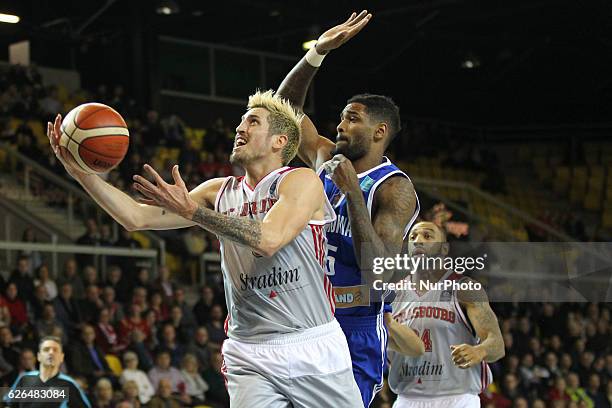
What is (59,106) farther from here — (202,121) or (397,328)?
(397,328)

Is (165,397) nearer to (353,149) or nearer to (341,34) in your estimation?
(353,149)

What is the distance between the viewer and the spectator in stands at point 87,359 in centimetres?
987

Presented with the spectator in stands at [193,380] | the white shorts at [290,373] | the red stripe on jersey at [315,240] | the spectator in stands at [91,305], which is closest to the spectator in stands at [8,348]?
the spectator in stands at [91,305]

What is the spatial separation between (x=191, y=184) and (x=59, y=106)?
3.26 m

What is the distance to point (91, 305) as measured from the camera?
10.9 metres

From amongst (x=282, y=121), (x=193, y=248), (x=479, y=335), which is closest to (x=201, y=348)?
(x=193, y=248)

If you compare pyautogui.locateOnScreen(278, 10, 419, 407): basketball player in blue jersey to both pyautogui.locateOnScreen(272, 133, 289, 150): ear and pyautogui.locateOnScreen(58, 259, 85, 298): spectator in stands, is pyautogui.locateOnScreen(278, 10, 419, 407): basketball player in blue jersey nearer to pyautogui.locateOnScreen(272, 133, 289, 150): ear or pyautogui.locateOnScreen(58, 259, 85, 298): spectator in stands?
pyautogui.locateOnScreen(272, 133, 289, 150): ear

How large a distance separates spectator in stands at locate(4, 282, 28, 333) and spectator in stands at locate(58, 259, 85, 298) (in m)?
0.77

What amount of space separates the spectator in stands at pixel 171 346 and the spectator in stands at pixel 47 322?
119cm

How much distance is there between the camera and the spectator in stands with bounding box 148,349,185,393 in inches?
407

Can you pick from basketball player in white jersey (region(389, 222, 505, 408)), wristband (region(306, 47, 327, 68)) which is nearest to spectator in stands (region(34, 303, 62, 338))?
basketball player in white jersey (region(389, 222, 505, 408))

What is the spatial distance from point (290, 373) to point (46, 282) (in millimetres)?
6750

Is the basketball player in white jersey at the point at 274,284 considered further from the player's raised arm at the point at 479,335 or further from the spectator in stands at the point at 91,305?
the spectator in stands at the point at 91,305

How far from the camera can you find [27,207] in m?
13.1
